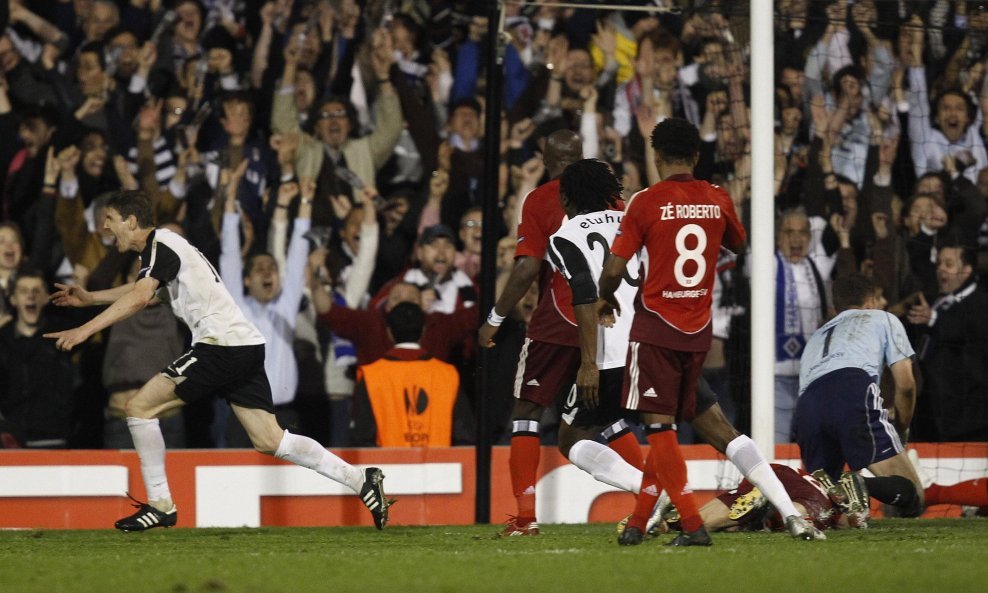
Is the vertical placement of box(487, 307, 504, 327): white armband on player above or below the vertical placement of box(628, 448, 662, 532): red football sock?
above

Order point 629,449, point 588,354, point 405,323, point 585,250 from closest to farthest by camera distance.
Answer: point 588,354 < point 585,250 < point 629,449 < point 405,323

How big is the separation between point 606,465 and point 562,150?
5.28 ft

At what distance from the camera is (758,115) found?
8.69 metres

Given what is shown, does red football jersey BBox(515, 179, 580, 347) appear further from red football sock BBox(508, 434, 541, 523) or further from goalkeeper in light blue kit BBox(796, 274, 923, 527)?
goalkeeper in light blue kit BBox(796, 274, 923, 527)

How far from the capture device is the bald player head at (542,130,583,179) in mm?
7289

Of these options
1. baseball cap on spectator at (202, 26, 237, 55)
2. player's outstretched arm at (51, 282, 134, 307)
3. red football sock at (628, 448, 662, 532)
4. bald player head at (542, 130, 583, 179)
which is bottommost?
red football sock at (628, 448, 662, 532)

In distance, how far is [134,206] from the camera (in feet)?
24.6

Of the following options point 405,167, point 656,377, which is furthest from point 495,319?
point 405,167

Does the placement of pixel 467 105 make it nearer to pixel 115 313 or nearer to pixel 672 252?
pixel 115 313

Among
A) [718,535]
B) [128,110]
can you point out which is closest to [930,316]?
[718,535]

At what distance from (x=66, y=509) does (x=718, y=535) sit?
4118mm

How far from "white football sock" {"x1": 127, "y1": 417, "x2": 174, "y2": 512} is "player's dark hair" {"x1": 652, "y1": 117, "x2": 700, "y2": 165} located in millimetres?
3142

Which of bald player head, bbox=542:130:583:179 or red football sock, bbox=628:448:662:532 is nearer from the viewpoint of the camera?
red football sock, bbox=628:448:662:532

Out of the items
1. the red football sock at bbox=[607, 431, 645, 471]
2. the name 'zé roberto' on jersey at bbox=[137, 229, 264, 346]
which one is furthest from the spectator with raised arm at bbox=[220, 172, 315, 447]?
the red football sock at bbox=[607, 431, 645, 471]
